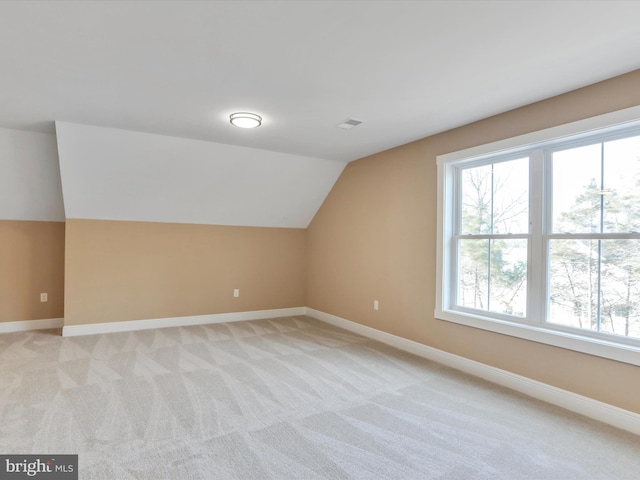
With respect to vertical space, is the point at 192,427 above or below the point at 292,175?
below

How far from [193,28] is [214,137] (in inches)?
84.3

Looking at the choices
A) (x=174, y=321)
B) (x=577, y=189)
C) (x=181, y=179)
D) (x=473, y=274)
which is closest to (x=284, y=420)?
(x=473, y=274)

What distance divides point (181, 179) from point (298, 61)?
9.25ft

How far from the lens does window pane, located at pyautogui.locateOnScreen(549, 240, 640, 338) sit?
2.47 meters

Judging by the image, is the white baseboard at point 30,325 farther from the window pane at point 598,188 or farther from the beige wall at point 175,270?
the window pane at point 598,188

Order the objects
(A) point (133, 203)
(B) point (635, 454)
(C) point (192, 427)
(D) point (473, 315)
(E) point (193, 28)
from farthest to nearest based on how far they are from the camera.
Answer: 1. (A) point (133, 203)
2. (D) point (473, 315)
3. (C) point (192, 427)
4. (B) point (635, 454)
5. (E) point (193, 28)

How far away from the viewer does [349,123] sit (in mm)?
3436

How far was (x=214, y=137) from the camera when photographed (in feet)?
13.1

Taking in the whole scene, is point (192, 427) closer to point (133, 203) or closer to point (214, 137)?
point (214, 137)

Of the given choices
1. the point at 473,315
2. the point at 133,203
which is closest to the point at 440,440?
the point at 473,315

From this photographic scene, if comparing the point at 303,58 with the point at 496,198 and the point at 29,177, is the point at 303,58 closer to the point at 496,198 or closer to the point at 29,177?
the point at 496,198

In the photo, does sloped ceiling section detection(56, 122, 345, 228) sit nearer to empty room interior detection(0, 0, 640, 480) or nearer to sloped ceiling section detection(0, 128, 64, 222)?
empty room interior detection(0, 0, 640, 480)
